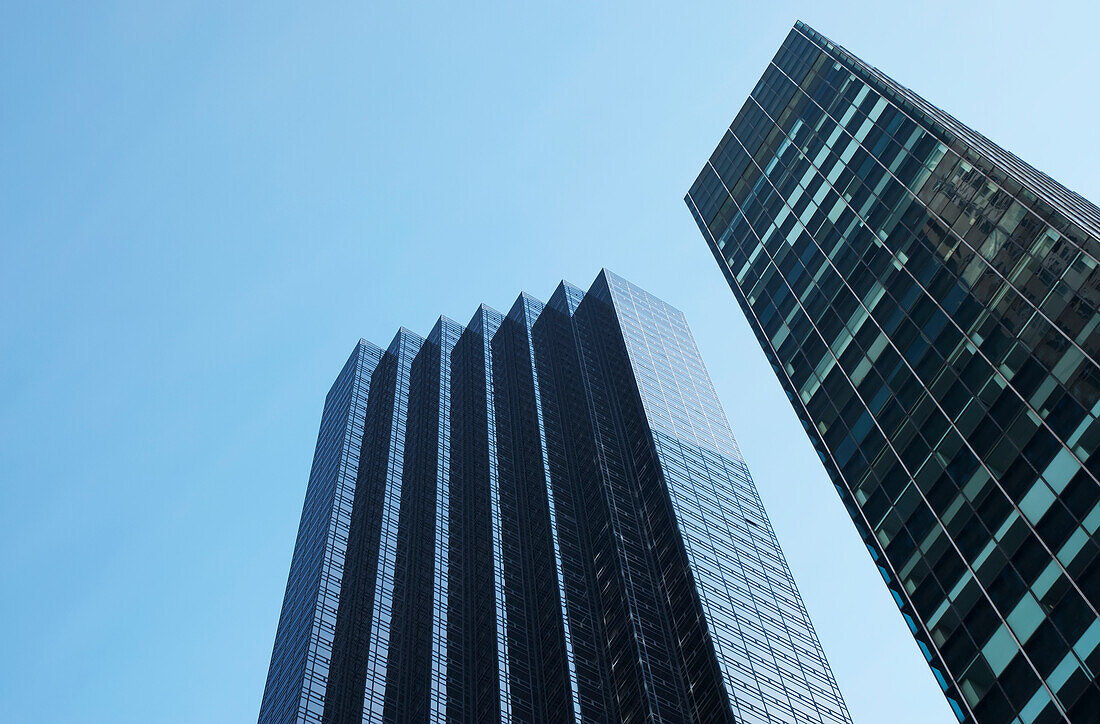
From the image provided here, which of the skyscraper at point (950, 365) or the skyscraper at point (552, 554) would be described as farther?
the skyscraper at point (552, 554)

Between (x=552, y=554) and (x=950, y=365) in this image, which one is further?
(x=552, y=554)

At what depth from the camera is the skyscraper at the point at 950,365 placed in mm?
32969

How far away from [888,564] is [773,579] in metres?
52.0

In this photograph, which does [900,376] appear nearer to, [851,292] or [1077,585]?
[851,292]

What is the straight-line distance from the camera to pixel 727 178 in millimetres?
63469

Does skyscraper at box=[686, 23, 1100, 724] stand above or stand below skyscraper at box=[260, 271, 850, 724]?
above

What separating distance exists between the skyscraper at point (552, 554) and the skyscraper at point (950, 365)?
3232 centimetres

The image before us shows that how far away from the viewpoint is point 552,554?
3957 inches

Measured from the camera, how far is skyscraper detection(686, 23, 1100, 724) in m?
33.0

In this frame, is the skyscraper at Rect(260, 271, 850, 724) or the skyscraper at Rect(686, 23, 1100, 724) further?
the skyscraper at Rect(260, 271, 850, 724)

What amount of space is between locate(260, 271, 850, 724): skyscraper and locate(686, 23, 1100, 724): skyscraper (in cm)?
3232

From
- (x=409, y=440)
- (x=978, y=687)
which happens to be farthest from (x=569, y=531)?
(x=978, y=687)

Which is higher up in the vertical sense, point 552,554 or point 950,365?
point 950,365

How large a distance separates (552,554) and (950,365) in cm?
6375
